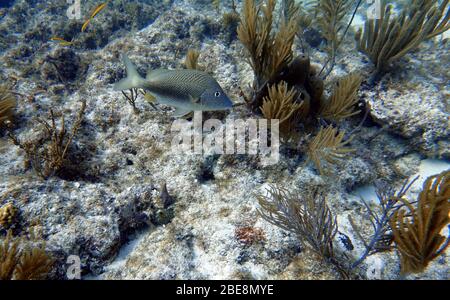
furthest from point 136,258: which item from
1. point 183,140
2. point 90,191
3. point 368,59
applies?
point 368,59

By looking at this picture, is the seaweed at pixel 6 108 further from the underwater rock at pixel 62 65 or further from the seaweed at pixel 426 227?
the seaweed at pixel 426 227

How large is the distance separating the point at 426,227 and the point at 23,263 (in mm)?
3828

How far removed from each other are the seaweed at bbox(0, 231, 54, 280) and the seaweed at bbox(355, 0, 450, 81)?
18.5ft

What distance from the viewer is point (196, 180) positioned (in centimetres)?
365

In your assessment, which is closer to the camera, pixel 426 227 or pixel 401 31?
pixel 426 227

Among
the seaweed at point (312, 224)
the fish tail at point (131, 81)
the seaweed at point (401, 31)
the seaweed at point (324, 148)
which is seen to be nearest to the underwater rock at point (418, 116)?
the seaweed at point (401, 31)

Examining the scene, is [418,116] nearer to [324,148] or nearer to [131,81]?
[324,148]

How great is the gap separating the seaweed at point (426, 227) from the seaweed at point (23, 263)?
3525 millimetres

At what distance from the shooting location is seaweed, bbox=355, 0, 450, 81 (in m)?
4.21

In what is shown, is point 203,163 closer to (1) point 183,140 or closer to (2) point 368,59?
(1) point 183,140

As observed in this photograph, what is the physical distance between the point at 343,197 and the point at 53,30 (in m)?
11.6

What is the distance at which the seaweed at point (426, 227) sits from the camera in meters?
2.19

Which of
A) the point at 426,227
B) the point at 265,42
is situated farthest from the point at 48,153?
the point at 426,227
